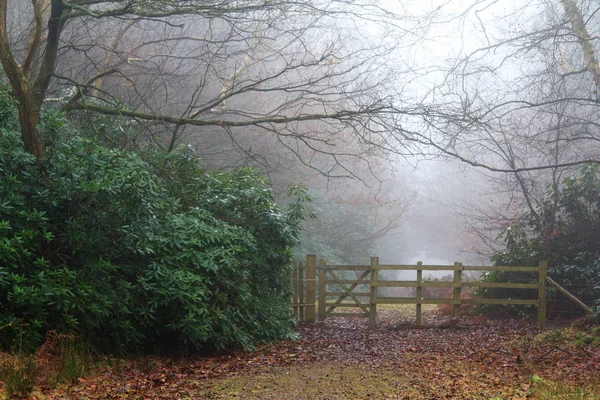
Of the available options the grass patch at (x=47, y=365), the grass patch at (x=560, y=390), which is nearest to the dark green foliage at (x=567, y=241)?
the grass patch at (x=560, y=390)

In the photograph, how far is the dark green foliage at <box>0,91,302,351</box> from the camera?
716 centimetres

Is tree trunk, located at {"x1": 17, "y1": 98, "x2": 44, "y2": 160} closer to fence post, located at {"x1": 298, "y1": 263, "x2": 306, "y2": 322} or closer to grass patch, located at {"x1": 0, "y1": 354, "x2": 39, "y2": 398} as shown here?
grass patch, located at {"x1": 0, "y1": 354, "x2": 39, "y2": 398}

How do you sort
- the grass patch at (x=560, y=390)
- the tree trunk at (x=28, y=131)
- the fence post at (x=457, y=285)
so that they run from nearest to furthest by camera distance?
the grass patch at (x=560, y=390), the tree trunk at (x=28, y=131), the fence post at (x=457, y=285)

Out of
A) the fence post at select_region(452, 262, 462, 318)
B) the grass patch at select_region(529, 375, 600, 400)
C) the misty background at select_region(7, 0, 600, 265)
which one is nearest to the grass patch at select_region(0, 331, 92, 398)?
the misty background at select_region(7, 0, 600, 265)

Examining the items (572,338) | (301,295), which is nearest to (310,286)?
(301,295)

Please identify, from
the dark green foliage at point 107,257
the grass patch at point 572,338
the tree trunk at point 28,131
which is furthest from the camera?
the grass patch at point 572,338

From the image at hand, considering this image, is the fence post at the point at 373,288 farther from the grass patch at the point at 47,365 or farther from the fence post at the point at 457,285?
the grass patch at the point at 47,365

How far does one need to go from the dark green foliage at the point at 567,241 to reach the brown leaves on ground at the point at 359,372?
3.98 metres

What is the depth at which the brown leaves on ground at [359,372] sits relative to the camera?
21.5 feet

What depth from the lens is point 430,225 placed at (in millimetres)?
51812

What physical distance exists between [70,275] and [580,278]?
11.5 m

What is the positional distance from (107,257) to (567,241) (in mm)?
11335

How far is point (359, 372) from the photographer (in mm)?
8031

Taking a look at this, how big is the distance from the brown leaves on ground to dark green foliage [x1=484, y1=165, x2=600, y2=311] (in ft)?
13.1
